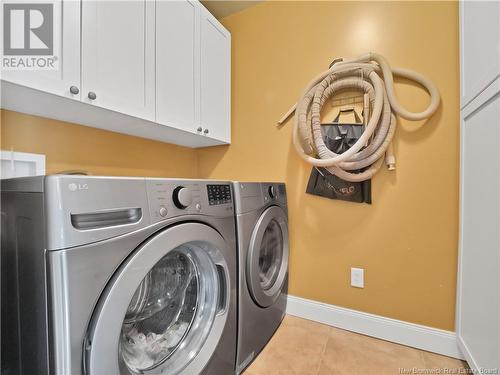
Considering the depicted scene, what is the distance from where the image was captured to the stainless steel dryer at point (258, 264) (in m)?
1.08

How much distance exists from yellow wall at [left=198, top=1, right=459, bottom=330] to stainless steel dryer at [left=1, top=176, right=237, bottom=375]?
3.01ft

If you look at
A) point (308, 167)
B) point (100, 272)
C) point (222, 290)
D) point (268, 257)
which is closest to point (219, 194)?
point (222, 290)

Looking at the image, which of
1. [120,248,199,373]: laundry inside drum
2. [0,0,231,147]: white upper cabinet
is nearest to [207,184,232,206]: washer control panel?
[120,248,199,373]: laundry inside drum

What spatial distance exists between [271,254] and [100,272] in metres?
1.11

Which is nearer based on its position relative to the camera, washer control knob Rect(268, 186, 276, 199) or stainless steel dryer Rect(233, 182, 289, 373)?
stainless steel dryer Rect(233, 182, 289, 373)

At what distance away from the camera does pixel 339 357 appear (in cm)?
125

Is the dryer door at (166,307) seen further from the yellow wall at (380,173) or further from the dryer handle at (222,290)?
the yellow wall at (380,173)

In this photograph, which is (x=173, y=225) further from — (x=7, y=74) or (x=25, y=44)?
(x=25, y=44)

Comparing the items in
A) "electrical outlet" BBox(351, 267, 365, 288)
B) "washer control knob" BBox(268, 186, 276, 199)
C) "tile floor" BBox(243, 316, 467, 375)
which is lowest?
"tile floor" BBox(243, 316, 467, 375)

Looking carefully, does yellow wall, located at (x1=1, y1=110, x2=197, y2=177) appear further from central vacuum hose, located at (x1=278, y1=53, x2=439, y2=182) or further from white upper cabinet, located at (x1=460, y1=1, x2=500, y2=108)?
white upper cabinet, located at (x1=460, y1=1, x2=500, y2=108)

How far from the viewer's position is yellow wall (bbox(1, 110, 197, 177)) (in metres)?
1.09

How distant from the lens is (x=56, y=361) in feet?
1.76

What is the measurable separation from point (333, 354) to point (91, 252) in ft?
4.33

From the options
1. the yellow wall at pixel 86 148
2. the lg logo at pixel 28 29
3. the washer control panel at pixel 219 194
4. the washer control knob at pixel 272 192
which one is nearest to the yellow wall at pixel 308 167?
the yellow wall at pixel 86 148
